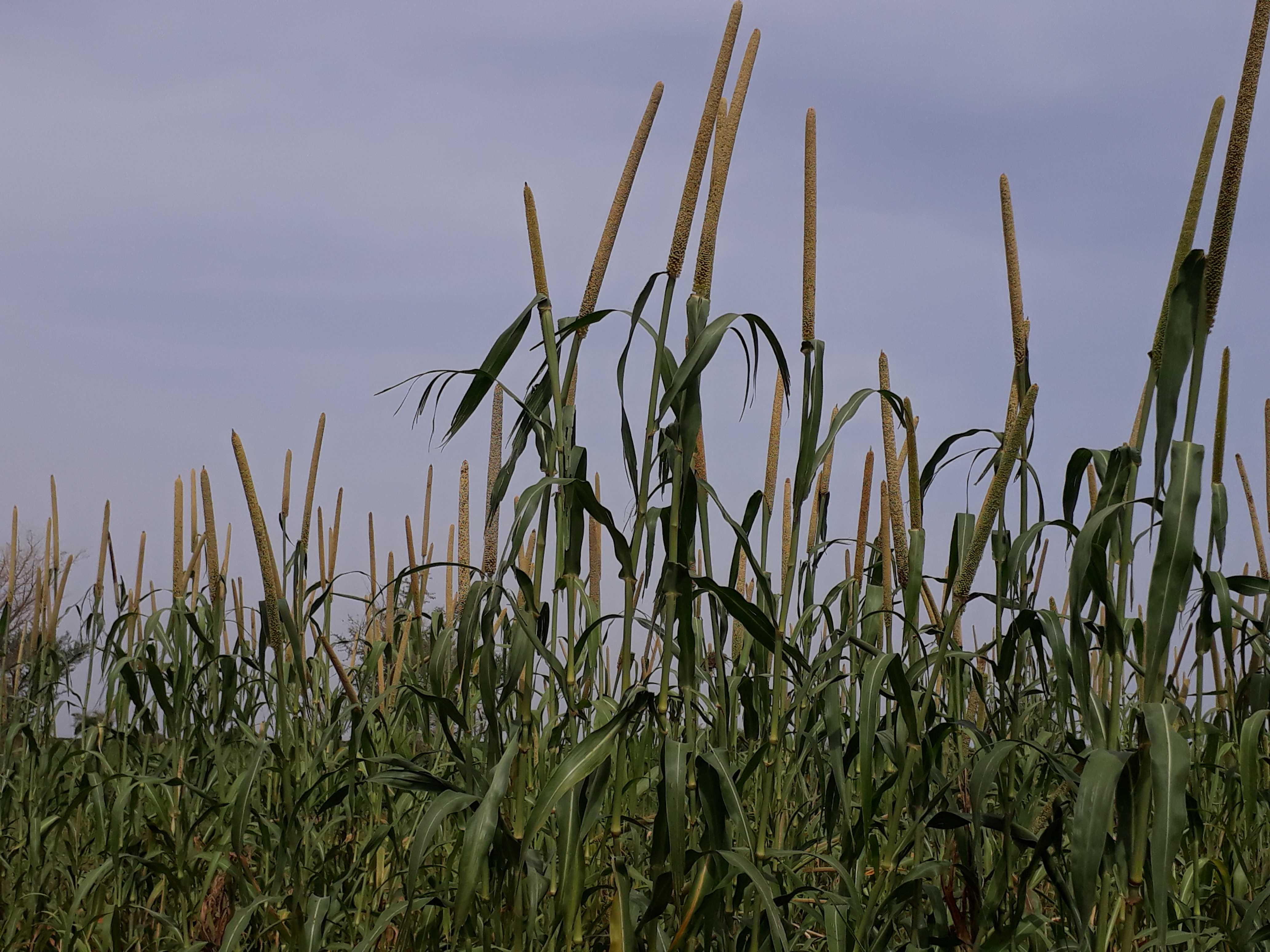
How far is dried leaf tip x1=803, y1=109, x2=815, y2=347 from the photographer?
191 centimetres

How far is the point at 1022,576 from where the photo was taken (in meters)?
2.26

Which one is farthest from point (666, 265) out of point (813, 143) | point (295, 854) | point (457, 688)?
point (457, 688)

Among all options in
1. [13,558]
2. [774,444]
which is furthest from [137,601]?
[774,444]

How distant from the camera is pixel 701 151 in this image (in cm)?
181

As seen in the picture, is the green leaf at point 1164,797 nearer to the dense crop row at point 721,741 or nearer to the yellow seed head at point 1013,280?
the dense crop row at point 721,741

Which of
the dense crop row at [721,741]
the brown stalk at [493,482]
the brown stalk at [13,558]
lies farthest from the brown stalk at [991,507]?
the brown stalk at [13,558]

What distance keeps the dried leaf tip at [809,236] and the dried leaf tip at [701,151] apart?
0.28 metres

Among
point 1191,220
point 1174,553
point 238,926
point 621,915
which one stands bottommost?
point 238,926

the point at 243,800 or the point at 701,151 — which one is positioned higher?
the point at 701,151

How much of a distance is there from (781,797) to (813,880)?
0.32 m

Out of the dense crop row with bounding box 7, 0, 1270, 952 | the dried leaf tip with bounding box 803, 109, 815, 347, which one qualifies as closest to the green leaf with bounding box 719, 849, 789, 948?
the dense crop row with bounding box 7, 0, 1270, 952

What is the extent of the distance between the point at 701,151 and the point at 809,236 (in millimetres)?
310

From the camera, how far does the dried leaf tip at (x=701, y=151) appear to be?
5.75 ft

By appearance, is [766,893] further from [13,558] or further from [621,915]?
[13,558]
